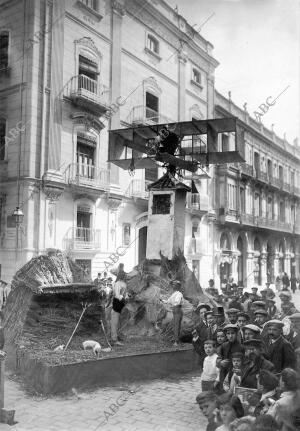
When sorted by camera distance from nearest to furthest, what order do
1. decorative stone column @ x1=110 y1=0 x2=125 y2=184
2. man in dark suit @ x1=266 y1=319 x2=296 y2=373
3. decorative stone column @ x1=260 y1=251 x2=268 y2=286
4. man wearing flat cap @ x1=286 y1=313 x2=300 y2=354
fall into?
man in dark suit @ x1=266 y1=319 x2=296 y2=373 → man wearing flat cap @ x1=286 y1=313 x2=300 y2=354 → decorative stone column @ x1=110 y1=0 x2=125 y2=184 → decorative stone column @ x1=260 y1=251 x2=268 y2=286

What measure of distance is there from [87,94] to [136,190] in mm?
5265

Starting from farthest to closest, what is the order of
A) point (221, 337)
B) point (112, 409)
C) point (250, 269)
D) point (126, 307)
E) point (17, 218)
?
point (250, 269) → point (17, 218) → point (126, 307) → point (221, 337) → point (112, 409)

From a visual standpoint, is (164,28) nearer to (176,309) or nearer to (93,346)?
(176,309)

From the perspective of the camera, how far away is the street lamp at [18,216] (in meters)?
15.1

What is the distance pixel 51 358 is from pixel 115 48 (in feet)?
53.6

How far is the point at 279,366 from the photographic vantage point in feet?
18.5

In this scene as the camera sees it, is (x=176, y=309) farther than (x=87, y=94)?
No

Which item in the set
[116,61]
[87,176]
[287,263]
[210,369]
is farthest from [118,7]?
[287,263]

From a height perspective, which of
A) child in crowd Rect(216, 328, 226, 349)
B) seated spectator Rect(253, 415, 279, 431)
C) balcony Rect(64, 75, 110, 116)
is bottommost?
seated spectator Rect(253, 415, 279, 431)

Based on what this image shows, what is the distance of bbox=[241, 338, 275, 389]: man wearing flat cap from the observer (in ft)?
17.1

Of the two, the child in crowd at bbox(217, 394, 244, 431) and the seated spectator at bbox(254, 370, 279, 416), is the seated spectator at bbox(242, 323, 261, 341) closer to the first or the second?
the seated spectator at bbox(254, 370, 279, 416)

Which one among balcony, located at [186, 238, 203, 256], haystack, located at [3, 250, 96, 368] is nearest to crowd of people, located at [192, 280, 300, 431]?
haystack, located at [3, 250, 96, 368]

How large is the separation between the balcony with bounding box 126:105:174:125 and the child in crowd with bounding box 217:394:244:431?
56.9 ft

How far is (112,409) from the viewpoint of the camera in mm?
5949
